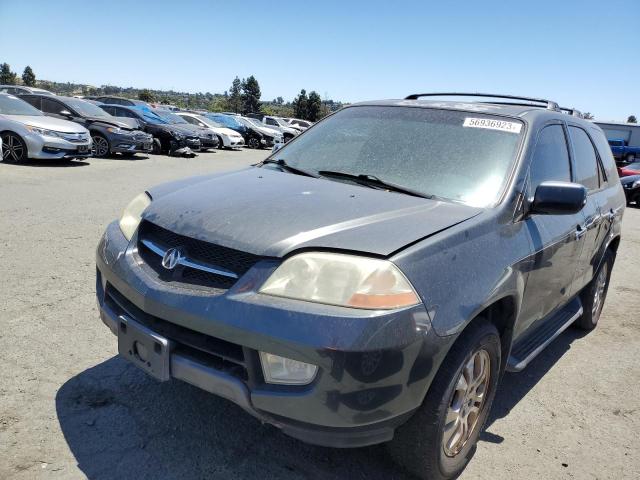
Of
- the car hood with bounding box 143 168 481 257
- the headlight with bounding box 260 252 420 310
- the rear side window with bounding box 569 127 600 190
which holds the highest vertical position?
the rear side window with bounding box 569 127 600 190

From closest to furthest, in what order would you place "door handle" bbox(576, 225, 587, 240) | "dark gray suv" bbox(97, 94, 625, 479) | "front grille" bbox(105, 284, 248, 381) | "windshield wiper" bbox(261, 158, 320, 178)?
"dark gray suv" bbox(97, 94, 625, 479), "front grille" bbox(105, 284, 248, 381), "windshield wiper" bbox(261, 158, 320, 178), "door handle" bbox(576, 225, 587, 240)

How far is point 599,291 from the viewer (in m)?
4.95

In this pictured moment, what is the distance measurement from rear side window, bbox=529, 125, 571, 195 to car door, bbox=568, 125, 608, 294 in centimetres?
20

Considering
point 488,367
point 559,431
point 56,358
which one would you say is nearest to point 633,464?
point 559,431

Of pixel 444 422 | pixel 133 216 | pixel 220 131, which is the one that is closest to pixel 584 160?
pixel 444 422

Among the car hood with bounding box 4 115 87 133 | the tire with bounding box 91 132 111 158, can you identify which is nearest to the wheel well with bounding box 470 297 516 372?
the car hood with bounding box 4 115 87 133

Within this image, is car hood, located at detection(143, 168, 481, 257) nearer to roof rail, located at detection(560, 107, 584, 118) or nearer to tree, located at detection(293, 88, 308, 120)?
roof rail, located at detection(560, 107, 584, 118)

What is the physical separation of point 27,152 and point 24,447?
36.1 feet

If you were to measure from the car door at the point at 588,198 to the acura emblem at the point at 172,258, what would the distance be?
264 centimetres

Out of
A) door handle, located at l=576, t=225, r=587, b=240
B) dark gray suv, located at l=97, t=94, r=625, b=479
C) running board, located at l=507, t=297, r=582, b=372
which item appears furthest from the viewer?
door handle, located at l=576, t=225, r=587, b=240

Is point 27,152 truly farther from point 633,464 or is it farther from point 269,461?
→ point 633,464

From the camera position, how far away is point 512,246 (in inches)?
107

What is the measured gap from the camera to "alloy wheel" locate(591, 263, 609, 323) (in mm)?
4770

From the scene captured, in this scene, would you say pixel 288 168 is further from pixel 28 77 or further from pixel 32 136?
pixel 28 77
